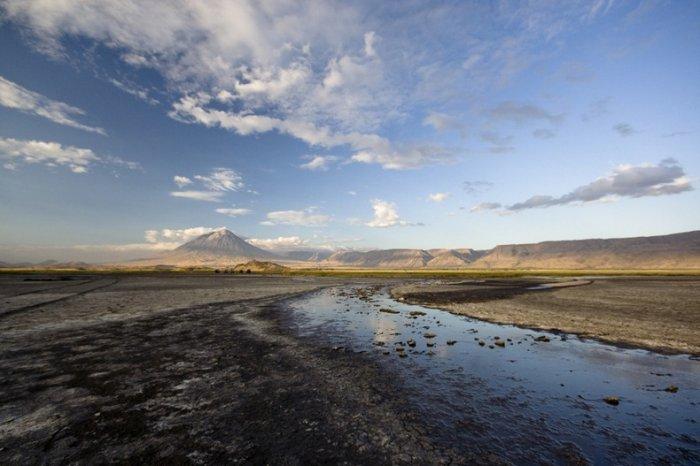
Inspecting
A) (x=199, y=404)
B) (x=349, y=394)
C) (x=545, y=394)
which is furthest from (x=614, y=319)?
(x=199, y=404)

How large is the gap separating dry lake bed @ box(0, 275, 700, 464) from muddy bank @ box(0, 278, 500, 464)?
0.16 feet

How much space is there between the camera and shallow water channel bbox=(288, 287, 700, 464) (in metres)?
7.72

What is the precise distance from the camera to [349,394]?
1098cm

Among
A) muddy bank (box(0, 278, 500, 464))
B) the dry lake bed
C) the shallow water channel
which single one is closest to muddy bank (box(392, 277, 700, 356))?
the dry lake bed

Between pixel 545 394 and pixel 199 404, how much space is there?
35.8ft

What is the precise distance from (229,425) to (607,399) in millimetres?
11160

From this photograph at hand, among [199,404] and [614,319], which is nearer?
[199,404]

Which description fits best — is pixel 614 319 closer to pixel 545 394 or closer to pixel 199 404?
pixel 545 394

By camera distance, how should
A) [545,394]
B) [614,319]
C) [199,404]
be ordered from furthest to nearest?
[614,319] → [545,394] → [199,404]

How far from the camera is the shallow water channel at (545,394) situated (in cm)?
772

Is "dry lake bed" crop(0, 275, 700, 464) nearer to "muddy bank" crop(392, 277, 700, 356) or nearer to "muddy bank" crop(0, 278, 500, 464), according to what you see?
"muddy bank" crop(0, 278, 500, 464)

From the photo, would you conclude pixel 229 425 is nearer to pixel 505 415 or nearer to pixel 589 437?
pixel 505 415

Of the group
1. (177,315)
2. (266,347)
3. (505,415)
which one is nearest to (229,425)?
(505,415)

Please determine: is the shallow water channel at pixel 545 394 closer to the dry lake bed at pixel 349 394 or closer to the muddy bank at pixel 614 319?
the dry lake bed at pixel 349 394
